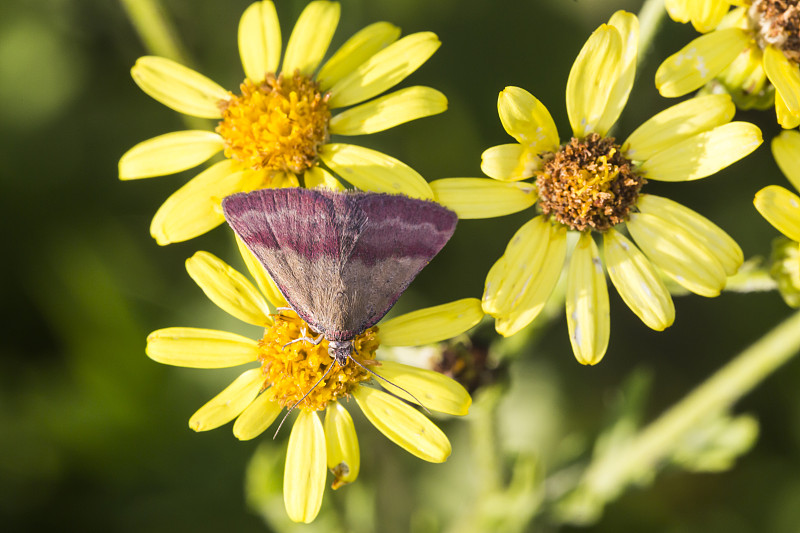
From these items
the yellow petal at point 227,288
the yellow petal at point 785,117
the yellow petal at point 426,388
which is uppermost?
the yellow petal at point 785,117

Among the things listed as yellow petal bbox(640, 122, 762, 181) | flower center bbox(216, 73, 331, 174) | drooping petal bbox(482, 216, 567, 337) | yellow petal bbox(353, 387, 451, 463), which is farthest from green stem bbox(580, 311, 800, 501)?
flower center bbox(216, 73, 331, 174)

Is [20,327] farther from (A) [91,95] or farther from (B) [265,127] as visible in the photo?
(B) [265,127]

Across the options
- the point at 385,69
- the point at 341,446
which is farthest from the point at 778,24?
the point at 341,446

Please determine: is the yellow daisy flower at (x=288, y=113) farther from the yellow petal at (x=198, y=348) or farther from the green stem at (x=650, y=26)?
the green stem at (x=650, y=26)

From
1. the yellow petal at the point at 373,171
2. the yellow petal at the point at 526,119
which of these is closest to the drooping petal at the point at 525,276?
the yellow petal at the point at 526,119

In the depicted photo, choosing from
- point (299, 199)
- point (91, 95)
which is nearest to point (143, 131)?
point (91, 95)

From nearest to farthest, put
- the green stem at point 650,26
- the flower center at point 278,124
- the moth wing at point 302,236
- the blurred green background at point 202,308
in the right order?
the moth wing at point 302,236
the green stem at point 650,26
the flower center at point 278,124
the blurred green background at point 202,308

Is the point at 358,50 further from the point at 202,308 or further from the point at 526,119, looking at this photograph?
the point at 202,308
